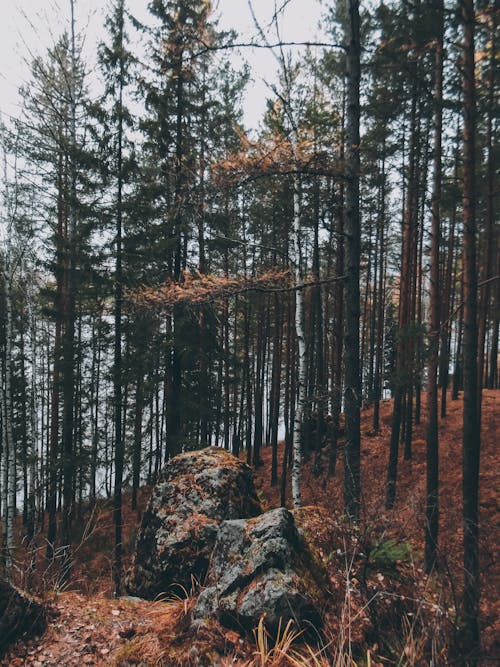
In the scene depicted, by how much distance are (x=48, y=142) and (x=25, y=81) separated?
2.47m

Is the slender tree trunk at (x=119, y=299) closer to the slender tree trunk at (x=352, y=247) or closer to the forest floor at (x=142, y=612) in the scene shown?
the forest floor at (x=142, y=612)

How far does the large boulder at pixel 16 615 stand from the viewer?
296 centimetres

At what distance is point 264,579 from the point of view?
2.88 metres

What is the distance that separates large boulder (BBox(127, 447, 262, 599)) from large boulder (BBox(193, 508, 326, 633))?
138 cm

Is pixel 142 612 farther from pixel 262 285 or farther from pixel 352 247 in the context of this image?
pixel 352 247

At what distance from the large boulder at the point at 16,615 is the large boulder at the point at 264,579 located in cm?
162

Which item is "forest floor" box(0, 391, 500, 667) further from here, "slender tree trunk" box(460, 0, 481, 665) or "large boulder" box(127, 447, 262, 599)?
"slender tree trunk" box(460, 0, 481, 665)

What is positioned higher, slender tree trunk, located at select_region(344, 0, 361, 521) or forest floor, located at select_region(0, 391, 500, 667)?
slender tree trunk, located at select_region(344, 0, 361, 521)

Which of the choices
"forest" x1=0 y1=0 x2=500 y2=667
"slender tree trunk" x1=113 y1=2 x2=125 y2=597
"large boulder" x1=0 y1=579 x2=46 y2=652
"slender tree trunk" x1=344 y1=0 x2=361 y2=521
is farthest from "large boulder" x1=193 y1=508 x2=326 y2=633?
"slender tree trunk" x1=113 y1=2 x2=125 y2=597

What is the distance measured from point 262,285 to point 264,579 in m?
4.26

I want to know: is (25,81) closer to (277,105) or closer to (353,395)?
(277,105)

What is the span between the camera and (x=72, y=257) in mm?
10641

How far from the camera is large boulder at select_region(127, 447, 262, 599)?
15.4 feet

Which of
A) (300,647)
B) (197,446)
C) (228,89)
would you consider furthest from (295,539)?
(228,89)
